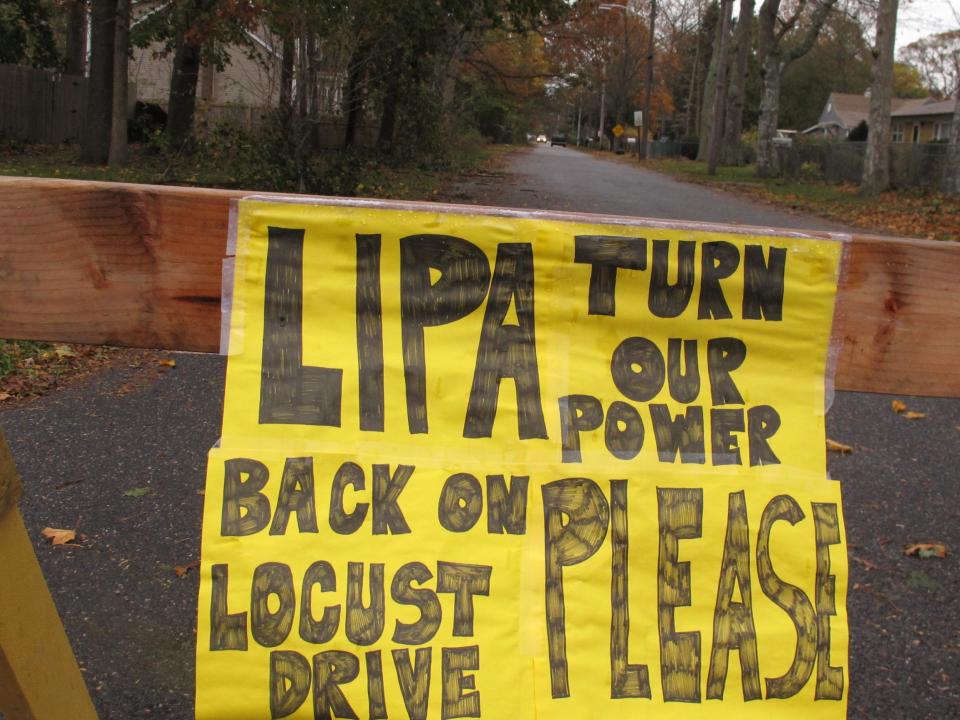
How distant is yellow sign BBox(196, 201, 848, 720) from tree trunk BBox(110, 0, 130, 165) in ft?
60.9

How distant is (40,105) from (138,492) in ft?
80.0

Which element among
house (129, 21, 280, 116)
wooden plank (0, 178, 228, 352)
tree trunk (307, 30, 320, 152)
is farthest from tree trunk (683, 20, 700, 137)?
wooden plank (0, 178, 228, 352)

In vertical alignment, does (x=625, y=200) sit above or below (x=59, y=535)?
above

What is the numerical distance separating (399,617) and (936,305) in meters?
1.14

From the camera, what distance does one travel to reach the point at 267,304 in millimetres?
1624

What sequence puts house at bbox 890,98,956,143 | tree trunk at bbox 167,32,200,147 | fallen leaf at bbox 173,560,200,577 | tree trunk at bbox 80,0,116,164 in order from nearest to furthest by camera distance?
fallen leaf at bbox 173,560,200,577 → tree trunk at bbox 80,0,116,164 → tree trunk at bbox 167,32,200,147 → house at bbox 890,98,956,143

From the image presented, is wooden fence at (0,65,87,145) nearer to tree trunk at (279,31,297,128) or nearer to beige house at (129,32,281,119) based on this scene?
beige house at (129,32,281,119)

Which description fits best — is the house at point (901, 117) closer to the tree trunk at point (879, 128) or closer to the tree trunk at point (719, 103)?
the tree trunk at point (719, 103)

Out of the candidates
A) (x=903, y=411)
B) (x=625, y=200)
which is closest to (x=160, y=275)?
(x=903, y=411)

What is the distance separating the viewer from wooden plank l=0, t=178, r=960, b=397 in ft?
5.49

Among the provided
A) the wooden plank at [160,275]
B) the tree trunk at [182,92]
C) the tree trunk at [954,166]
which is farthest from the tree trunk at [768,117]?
the wooden plank at [160,275]

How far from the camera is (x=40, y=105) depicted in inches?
991

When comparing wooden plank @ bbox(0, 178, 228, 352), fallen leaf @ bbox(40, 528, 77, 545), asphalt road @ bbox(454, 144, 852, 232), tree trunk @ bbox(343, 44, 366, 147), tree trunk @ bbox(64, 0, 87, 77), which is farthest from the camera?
tree trunk @ bbox(64, 0, 87, 77)

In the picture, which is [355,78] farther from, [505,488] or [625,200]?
[505,488]
